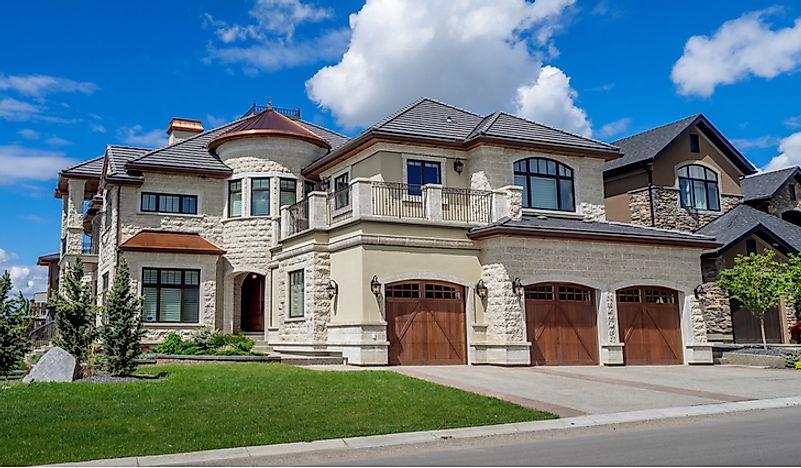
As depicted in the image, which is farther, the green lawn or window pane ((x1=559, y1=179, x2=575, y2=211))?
window pane ((x1=559, y1=179, x2=575, y2=211))

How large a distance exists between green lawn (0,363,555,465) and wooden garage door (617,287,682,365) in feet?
32.5

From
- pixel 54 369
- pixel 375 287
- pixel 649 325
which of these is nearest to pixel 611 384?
pixel 375 287

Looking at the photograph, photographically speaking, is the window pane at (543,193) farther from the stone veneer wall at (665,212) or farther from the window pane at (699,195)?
the window pane at (699,195)

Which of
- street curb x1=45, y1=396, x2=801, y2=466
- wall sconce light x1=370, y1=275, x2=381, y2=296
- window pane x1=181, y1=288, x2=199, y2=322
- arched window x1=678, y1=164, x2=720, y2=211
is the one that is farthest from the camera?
arched window x1=678, y1=164, x2=720, y2=211

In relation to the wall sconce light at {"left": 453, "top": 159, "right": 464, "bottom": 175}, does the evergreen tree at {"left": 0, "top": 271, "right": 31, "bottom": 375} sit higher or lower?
lower

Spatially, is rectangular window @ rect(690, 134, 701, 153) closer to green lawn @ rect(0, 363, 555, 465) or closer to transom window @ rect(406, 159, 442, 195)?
transom window @ rect(406, 159, 442, 195)

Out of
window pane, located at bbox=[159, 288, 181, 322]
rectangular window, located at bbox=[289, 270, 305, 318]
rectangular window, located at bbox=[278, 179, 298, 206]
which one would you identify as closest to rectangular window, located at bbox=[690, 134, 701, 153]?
rectangular window, located at bbox=[278, 179, 298, 206]

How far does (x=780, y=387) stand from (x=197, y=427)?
12893 millimetres

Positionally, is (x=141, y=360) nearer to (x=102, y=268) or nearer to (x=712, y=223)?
(x=102, y=268)

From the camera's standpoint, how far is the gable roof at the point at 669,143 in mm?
32031

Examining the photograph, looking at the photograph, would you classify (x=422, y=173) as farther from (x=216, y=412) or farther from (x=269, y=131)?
(x=216, y=412)

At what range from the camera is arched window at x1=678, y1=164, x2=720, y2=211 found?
32281 millimetres

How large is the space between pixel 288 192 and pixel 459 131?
7200mm

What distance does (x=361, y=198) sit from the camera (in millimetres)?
21828
